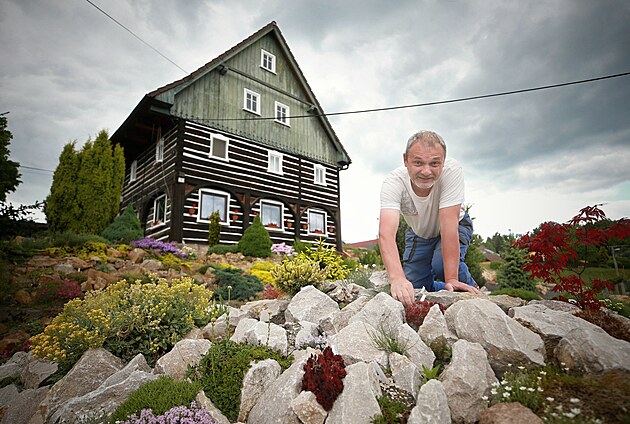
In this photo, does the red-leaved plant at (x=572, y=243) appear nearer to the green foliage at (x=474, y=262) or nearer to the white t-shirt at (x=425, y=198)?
the white t-shirt at (x=425, y=198)

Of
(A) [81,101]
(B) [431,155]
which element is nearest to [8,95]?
(A) [81,101]

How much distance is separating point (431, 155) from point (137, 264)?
7787mm

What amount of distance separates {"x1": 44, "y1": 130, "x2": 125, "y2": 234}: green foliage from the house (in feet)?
5.12

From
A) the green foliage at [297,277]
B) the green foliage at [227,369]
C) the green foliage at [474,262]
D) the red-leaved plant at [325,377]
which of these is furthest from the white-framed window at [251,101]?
the red-leaved plant at [325,377]

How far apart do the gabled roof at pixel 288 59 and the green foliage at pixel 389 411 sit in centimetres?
905

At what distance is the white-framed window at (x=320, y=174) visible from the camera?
16.1m

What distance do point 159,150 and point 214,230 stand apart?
4.55 meters

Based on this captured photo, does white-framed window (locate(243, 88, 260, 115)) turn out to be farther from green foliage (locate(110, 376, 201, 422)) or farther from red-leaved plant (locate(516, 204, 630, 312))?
red-leaved plant (locate(516, 204, 630, 312))

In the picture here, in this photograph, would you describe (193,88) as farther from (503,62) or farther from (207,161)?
(503,62)

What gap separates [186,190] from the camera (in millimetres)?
11492

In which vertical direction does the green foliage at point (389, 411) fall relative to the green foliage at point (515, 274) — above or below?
below

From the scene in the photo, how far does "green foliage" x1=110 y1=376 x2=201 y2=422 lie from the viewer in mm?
2434

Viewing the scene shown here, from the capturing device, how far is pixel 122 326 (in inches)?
144

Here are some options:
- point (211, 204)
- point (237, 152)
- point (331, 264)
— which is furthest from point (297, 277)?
point (237, 152)
